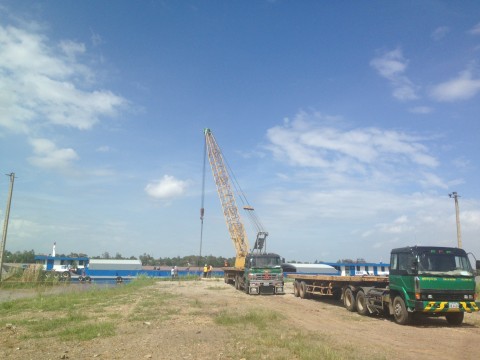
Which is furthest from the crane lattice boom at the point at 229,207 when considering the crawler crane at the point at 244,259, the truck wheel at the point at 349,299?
the truck wheel at the point at 349,299

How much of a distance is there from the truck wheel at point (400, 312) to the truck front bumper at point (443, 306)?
24.5 inches

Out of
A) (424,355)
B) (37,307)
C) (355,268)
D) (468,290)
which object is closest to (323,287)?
(468,290)

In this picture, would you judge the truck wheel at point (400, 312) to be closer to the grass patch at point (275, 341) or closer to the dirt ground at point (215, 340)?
the dirt ground at point (215, 340)

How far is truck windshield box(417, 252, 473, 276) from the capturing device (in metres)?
13.4

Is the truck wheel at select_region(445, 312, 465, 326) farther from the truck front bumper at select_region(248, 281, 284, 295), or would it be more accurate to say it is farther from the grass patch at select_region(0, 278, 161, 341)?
the truck front bumper at select_region(248, 281, 284, 295)

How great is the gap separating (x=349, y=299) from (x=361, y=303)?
118cm

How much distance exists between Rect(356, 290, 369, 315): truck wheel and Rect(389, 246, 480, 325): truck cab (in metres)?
2.27

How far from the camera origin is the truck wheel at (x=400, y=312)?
1357 cm

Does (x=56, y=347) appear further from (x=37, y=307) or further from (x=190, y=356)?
(x=37, y=307)

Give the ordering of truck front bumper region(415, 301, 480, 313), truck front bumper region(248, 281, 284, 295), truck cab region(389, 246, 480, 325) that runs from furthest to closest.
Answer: truck front bumper region(248, 281, 284, 295) < truck cab region(389, 246, 480, 325) < truck front bumper region(415, 301, 480, 313)

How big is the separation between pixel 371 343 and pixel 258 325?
3513mm

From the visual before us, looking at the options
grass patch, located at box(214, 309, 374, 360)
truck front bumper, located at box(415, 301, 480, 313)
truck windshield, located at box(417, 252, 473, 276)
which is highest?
truck windshield, located at box(417, 252, 473, 276)

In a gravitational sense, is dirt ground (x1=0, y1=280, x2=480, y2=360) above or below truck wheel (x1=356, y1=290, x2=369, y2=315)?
below

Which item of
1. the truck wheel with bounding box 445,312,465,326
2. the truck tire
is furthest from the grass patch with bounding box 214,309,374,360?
the truck tire
